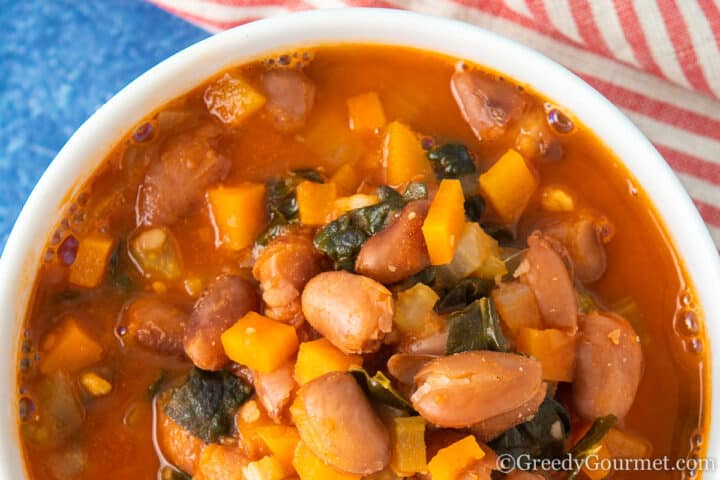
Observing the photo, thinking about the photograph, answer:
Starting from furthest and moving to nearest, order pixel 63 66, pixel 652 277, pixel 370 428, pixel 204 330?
pixel 63 66
pixel 652 277
pixel 204 330
pixel 370 428

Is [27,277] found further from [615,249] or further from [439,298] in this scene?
[615,249]

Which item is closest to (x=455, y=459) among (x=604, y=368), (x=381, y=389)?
(x=381, y=389)

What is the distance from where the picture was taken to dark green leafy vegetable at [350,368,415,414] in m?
2.25

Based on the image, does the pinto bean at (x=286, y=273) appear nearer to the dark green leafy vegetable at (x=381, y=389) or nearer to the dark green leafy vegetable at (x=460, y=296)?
the dark green leafy vegetable at (x=381, y=389)

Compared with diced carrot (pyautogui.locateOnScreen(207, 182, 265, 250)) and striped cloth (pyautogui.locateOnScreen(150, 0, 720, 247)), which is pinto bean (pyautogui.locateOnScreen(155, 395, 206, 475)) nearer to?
diced carrot (pyautogui.locateOnScreen(207, 182, 265, 250))

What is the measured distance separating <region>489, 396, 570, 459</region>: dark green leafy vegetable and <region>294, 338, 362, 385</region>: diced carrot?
432 millimetres

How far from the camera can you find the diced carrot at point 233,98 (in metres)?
2.52

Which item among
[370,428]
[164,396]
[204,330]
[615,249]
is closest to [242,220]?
[204,330]

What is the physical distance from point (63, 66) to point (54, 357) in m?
1.19

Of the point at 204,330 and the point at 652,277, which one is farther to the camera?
the point at 652,277

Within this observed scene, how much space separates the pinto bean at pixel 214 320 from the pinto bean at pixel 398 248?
330 mm

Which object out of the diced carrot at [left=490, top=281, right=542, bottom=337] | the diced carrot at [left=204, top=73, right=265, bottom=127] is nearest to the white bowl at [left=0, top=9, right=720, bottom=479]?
the diced carrot at [left=204, top=73, right=265, bottom=127]

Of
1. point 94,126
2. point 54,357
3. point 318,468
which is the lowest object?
point 318,468

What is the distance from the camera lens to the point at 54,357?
242 cm
